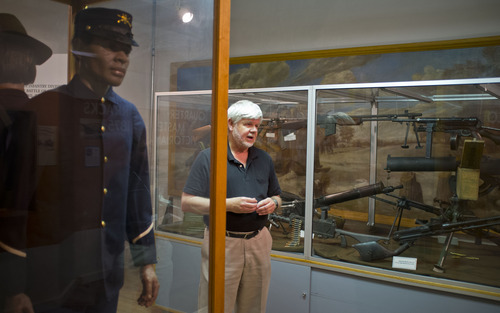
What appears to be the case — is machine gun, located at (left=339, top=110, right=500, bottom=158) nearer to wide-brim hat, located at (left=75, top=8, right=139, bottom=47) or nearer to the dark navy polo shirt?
the dark navy polo shirt

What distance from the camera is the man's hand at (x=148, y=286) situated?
0.89 m

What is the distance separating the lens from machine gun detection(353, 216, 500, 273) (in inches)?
121

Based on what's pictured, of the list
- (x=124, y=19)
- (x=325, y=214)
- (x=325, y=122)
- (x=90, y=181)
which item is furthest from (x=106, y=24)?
(x=325, y=214)

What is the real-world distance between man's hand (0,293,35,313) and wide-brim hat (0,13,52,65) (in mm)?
392

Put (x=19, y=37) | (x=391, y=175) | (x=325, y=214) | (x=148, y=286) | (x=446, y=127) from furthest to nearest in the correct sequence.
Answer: (x=325, y=214), (x=391, y=175), (x=446, y=127), (x=148, y=286), (x=19, y=37)

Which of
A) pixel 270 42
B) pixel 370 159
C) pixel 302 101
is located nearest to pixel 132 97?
pixel 302 101

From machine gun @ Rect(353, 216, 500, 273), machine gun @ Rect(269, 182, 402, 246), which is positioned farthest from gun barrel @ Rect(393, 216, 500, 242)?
machine gun @ Rect(269, 182, 402, 246)

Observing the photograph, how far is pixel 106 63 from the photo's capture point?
79 cm

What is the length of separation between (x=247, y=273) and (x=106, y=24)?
5.59 feet

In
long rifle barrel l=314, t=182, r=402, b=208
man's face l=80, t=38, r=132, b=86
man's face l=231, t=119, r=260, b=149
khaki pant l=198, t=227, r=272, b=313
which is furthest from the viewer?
long rifle barrel l=314, t=182, r=402, b=208

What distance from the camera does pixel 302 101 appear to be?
339 cm

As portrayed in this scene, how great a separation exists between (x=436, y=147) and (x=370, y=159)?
52 cm

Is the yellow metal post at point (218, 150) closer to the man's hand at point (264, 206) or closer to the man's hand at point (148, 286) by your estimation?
the man's hand at point (148, 286)

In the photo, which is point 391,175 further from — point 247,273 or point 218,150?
point 218,150
